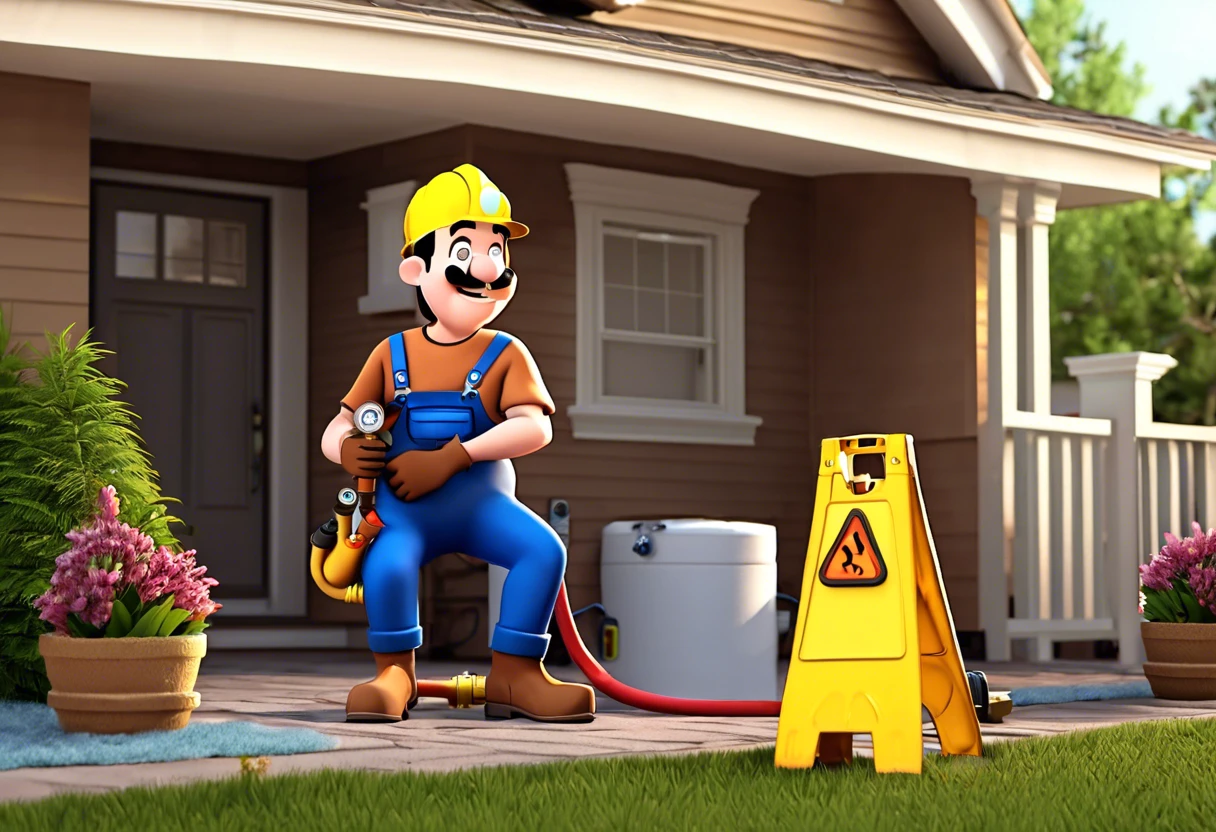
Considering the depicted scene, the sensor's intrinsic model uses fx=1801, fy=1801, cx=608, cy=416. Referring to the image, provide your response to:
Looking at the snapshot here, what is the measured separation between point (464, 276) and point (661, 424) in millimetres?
4405

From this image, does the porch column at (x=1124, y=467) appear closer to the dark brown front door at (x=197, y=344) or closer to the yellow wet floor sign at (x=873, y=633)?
the dark brown front door at (x=197, y=344)

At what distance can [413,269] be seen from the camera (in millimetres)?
6594

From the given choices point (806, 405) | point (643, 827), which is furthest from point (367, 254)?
point (643, 827)

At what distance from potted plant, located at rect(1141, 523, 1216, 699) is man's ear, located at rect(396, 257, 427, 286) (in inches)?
135

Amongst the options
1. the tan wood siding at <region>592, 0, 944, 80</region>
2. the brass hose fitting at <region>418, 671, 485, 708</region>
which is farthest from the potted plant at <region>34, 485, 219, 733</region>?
the tan wood siding at <region>592, 0, 944, 80</region>

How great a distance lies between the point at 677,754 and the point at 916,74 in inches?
315

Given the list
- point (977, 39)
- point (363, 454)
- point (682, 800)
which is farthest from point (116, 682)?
point (977, 39)

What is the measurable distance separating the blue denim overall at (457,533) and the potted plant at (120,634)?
2.50 feet

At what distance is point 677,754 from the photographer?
5277 millimetres

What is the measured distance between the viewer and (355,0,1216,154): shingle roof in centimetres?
870

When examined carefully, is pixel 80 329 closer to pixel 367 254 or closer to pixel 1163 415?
pixel 367 254

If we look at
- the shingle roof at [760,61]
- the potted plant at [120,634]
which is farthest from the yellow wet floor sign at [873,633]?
the shingle roof at [760,61]

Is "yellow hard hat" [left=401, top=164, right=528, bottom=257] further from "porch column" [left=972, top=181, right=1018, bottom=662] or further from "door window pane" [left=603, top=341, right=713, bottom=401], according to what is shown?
"porch column" [left=972, top=181, right=1018, bottom=662]

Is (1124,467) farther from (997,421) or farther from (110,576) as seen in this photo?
(110,576)
